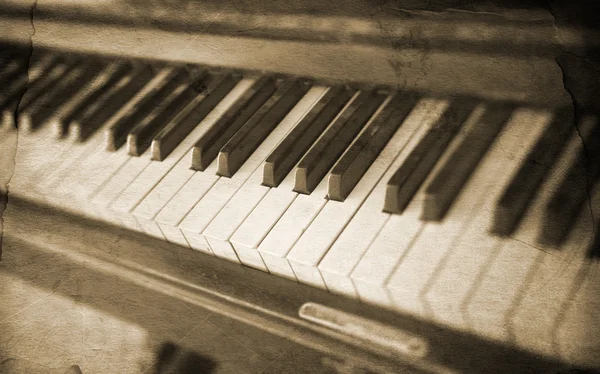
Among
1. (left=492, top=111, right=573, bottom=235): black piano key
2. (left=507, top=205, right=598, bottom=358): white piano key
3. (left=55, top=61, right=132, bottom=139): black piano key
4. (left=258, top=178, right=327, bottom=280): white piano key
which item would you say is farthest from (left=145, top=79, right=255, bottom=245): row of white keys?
(left=507, top=205, right=598, bottom=358): white piano key

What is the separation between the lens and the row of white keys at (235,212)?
1.78 m

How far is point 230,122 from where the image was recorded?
6.64ft

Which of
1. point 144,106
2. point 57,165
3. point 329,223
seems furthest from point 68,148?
point 329,223

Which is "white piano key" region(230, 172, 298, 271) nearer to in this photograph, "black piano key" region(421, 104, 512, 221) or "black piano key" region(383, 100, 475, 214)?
"black piano key" region(383, 100, 475, 214)

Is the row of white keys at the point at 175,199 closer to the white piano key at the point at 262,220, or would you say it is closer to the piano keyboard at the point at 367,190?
the piano keyboard at the point at 367,190

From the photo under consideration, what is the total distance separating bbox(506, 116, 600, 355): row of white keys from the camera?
56.2 inches

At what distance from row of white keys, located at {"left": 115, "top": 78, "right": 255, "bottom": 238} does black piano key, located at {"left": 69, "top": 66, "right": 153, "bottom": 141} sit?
38 cm

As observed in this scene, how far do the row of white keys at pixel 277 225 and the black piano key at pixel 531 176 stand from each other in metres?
0.53

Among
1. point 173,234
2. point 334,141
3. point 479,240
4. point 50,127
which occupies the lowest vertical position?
point 173,234

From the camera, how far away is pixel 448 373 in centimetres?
152

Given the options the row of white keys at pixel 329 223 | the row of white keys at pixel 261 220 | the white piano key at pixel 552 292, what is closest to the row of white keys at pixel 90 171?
the row of white keys at pixel 261 220

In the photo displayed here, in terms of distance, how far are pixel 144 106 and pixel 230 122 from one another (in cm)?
47

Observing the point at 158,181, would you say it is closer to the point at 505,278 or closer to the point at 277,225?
the point at 277,225

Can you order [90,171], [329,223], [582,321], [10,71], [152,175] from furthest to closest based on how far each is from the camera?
1. [10,71]
2. [90,171]
3. [152,175]
4. [329,223]
5. [582,321]
